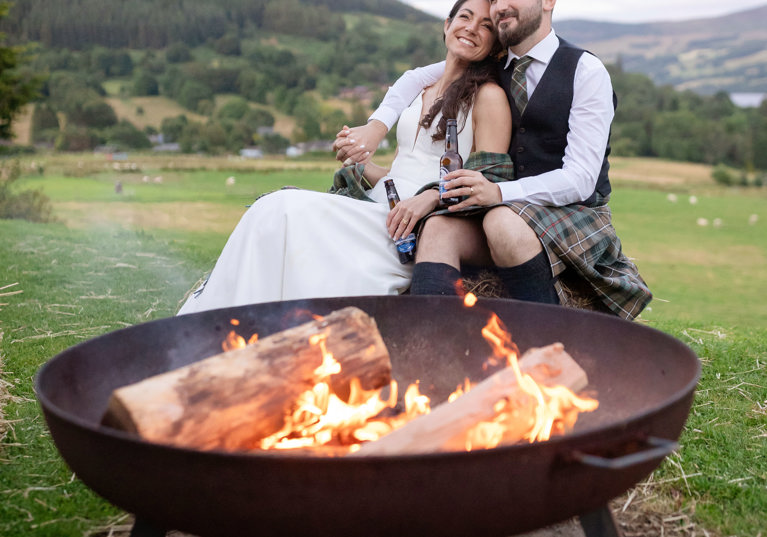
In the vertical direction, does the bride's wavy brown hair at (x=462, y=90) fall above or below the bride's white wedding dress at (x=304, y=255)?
above

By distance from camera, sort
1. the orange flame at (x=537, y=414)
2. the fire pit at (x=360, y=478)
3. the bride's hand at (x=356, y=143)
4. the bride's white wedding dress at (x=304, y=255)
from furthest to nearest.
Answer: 1. the bride's hand at (x=356, y=143)
2. the bride's white wedding dress at (x=304, y=255)
3. the orange flame at (x=537, y=414)
4. the fire pit at (x=360, y=478)

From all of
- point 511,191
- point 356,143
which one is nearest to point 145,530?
point 511,191

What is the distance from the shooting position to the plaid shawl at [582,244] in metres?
2.66

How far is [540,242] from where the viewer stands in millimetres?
2641

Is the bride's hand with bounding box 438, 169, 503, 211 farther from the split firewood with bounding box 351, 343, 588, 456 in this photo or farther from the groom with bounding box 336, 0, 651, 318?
the split firewood with bounding box 351, 343, 588, 456

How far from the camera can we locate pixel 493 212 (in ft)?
8.77

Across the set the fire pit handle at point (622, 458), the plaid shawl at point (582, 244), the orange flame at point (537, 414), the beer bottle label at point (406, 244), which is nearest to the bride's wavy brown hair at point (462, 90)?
the plaid shawl at point (582, 244)

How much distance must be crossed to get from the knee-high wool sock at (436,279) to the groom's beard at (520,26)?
100 centimetres

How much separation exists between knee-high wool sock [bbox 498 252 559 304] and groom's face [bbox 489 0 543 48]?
0.94 metres

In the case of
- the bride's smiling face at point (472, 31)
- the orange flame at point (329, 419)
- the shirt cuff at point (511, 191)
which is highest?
the bride's smiling face at point (472, 31)

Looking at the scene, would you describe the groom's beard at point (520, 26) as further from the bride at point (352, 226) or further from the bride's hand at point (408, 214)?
the bride's hand at point (408, 214)

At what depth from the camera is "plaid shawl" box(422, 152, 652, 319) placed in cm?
266

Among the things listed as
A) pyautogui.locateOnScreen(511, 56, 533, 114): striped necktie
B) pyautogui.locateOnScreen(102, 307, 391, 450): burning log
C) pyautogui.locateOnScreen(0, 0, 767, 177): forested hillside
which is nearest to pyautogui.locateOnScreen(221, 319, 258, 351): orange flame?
pyautogui.locateOnScreen(102, 307, 391, 450): burning log

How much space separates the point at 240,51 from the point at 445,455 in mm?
16210
